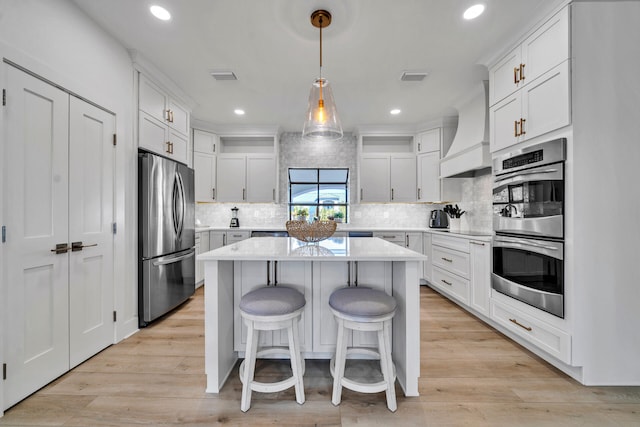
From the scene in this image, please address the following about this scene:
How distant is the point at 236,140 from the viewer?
4934 mm

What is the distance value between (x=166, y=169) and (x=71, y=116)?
959 millimetres

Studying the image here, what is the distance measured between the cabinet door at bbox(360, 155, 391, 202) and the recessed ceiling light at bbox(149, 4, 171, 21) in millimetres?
3185

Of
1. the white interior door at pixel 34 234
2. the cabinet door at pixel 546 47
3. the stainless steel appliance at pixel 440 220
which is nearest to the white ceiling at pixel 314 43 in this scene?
the cabinet door at pixel 546 47

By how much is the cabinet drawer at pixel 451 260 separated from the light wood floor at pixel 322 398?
96 centimetres

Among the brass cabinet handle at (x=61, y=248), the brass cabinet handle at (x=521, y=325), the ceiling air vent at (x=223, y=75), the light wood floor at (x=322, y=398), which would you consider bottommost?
the light wood floor at (x=322, y=398)

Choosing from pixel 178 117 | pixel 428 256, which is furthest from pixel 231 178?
pixel 428 256

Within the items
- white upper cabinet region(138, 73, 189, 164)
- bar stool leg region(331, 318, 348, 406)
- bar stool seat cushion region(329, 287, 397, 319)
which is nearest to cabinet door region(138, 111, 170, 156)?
white upper cabinet region(138, 73, 189, 164)

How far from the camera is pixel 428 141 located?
4.32 metres

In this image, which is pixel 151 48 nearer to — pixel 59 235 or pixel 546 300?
pixel 59 235

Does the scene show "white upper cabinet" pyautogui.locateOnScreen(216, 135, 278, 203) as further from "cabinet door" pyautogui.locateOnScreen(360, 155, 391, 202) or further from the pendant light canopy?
the pendant light canopy

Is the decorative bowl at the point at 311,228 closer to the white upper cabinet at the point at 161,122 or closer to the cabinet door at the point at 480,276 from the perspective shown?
the cabinet door at the point at 480,276

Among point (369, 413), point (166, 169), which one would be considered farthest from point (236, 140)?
point (369, 413)

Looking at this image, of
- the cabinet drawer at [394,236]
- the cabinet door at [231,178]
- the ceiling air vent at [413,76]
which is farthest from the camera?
the cabinet door at [231,178]

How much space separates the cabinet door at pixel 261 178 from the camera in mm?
4605
